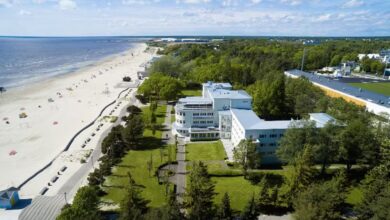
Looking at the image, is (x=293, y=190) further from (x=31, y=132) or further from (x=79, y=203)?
(x=31, y=132)

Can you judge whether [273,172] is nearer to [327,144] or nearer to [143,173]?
[327,144]

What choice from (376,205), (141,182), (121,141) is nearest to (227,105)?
(121,141)

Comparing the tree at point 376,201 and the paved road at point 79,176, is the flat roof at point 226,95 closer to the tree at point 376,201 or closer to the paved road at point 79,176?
the paved road at point 79,176

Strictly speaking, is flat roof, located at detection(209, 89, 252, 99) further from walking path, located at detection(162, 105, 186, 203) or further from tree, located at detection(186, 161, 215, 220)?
tree, located at detection(186, 161, 215, 220)

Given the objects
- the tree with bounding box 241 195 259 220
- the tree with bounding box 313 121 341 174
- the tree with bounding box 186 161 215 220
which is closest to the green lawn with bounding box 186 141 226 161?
the tree with bounding box 186 161 215 220

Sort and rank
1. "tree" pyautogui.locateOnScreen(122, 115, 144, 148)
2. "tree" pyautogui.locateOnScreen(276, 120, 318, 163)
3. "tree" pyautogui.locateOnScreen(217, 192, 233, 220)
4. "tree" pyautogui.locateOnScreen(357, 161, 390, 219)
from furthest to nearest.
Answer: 1. "tree" pyautogui.locateOnScreen(122, 115, 144, 148)
2. "tree" pyautogui.locateOnScreen(276, 120, 318, 163)
3. "tree" pyautogui.locateOnScreen(217, 192, 233, 220)
4. "tree" pyautogui.locateOnScreen(357, 161, 390, 219)

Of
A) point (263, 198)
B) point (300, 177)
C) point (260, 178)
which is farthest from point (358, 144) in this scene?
point (263, 198)
